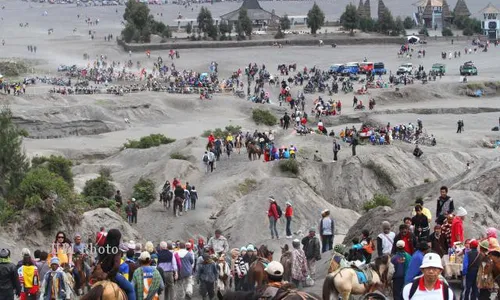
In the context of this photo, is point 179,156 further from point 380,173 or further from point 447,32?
point 447,32

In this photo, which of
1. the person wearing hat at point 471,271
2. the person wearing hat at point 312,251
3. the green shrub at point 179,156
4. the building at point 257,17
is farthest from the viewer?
the building at point 257,17

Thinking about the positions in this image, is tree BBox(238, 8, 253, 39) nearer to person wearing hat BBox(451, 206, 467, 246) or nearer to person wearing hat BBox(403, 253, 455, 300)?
person wearing hat BBox(451, 206, 467, 246)

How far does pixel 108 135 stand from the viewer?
2128 inches

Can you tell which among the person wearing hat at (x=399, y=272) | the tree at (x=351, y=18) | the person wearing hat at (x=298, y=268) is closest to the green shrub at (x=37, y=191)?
the person wearing hat at (x=298, y=268)

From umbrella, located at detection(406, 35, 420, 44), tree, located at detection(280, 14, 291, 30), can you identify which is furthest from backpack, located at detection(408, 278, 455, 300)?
tree, located at detection(280, 14, 291, 30)

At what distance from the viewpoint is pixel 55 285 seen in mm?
13281

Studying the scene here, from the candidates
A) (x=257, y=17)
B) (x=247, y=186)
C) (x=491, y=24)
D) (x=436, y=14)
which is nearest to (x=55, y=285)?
(x=247, y=186)

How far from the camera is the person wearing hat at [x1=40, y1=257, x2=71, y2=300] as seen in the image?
1330 centimetres

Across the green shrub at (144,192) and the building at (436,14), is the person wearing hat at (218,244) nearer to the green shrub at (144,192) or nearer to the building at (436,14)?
the green shrub at (144,192)

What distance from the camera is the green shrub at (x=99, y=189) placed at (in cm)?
3434

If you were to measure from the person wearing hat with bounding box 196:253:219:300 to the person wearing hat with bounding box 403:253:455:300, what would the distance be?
704cm

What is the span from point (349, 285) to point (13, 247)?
487 inches

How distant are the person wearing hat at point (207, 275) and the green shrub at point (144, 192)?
55.8 feet

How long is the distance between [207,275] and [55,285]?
10.8ft
